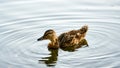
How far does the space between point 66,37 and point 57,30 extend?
0.86 metres

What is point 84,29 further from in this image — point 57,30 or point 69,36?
point 57,30

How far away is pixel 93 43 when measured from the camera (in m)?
13.0

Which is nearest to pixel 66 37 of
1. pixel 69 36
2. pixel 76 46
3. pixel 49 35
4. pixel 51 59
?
pixel 69 36

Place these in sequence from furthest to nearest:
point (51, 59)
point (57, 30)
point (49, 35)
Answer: point (57, 30)
point (49, 35)
point (51, 59)

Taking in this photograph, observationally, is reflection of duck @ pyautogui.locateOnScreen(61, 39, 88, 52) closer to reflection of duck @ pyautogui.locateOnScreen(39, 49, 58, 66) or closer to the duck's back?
the duck's back

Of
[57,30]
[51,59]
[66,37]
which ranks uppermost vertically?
[57,30]

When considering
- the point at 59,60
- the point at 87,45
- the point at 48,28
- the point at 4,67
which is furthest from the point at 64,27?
the point at 4,67

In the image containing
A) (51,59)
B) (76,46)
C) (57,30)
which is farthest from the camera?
(57,30)

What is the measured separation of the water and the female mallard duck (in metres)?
0.25

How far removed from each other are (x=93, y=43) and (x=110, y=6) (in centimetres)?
307

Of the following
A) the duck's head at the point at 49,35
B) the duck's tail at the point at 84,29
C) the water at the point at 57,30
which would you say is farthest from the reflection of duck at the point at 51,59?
the duck's tail at the point at 84,29

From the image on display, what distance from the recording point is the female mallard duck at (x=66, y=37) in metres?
13.1

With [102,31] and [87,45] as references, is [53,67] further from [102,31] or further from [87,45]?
[102,31]

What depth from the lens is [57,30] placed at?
1408 cm
